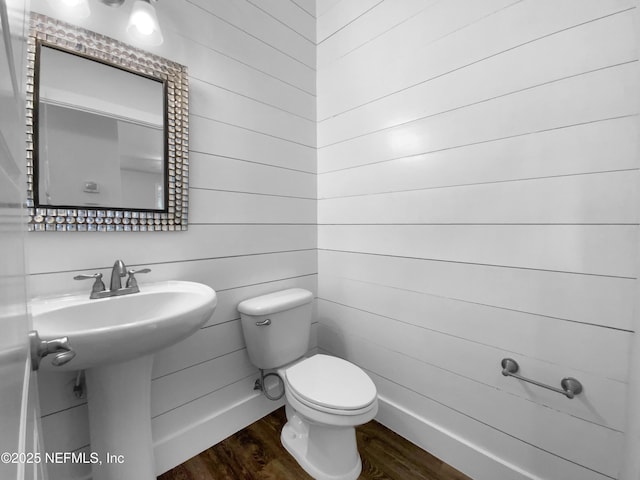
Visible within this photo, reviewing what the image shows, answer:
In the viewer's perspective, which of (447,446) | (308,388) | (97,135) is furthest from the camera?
(447,446)

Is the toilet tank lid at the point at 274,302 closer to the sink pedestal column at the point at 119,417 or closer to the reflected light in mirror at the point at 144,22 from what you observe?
the sink pedestal column at the point at 119,417

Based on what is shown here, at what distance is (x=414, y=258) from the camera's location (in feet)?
4.48

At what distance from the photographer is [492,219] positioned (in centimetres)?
112

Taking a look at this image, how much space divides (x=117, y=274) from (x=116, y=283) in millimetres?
32

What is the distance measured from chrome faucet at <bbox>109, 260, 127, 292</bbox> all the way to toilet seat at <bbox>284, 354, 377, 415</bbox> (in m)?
0.77

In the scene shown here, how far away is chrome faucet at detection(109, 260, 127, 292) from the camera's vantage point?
102 centimetres

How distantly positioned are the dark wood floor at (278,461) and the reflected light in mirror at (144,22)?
5.98 feet

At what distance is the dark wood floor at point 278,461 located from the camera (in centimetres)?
121

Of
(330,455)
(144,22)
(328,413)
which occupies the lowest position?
(330,455)

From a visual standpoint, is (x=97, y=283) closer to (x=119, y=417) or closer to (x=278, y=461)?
(x=119, y=417)

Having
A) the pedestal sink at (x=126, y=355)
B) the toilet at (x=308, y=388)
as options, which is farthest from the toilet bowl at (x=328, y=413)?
the pedestal sink at (x=126, y=355)

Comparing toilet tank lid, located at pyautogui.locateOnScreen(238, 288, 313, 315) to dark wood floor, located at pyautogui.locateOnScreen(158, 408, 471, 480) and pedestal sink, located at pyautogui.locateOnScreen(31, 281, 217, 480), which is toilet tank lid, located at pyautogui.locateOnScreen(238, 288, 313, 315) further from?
dark wood floor, located at pyautogui.locateOnScreen(158, 408, 471, 480)

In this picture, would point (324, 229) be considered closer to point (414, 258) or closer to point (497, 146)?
point (414, 258)

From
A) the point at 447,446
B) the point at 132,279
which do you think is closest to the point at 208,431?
the point at 132,279
